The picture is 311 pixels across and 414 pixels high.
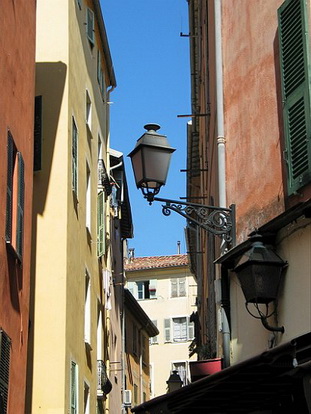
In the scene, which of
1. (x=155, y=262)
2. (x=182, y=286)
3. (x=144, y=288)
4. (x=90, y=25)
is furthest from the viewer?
(x=155, y=262)

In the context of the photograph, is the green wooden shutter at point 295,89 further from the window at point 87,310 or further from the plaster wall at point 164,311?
the plaster wall at point 164,311

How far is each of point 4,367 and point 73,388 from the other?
7049 millimetres

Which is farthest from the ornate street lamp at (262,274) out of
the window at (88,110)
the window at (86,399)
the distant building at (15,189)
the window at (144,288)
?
the window at (144,288)

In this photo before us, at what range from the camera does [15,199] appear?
1292 centimetres

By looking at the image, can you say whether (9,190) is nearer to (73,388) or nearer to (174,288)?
(73,388)

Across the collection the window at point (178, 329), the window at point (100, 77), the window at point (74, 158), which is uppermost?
the window at point (178, 329)

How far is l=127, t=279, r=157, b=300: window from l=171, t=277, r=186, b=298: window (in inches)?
49.9

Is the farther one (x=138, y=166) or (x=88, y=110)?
(x=88, y=110)

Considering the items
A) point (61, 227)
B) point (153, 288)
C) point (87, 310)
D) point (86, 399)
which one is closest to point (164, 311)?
point (153, 288)

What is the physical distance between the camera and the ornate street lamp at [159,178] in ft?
32.2

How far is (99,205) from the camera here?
2459cm

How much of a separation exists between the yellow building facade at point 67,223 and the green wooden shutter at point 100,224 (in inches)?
1.2

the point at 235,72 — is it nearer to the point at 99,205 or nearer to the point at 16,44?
the point at 16,44

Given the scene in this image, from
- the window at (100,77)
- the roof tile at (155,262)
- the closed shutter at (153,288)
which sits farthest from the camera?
the closed shutter at (153,288)
